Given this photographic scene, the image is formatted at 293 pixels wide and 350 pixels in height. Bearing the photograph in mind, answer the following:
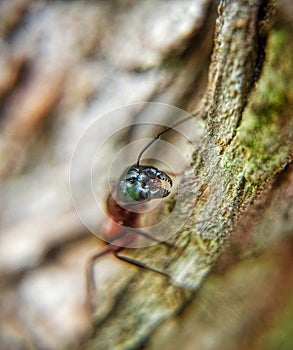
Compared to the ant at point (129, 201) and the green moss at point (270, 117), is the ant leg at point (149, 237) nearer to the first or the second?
the ant at point (129, 201)

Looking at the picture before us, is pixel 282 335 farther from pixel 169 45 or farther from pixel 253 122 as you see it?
pixel 169 45

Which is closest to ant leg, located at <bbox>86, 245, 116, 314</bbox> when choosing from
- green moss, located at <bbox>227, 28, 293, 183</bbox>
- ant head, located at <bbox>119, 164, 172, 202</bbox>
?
ant head, located at <bbox>119, 164, 172, 202</bbox>

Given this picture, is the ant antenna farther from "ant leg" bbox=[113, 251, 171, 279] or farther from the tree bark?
"ant leg" bbox=[113, 251, 171, 279]

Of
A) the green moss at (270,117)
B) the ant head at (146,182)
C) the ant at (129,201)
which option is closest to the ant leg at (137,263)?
the ant at (129,201)

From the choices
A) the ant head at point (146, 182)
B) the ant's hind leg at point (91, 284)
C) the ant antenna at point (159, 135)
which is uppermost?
the ant antenna at point (159, 135)

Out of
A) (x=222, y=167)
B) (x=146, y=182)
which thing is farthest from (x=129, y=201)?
(x=222, y=167)

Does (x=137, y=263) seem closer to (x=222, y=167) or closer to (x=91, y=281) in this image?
(x=91, y=281)
